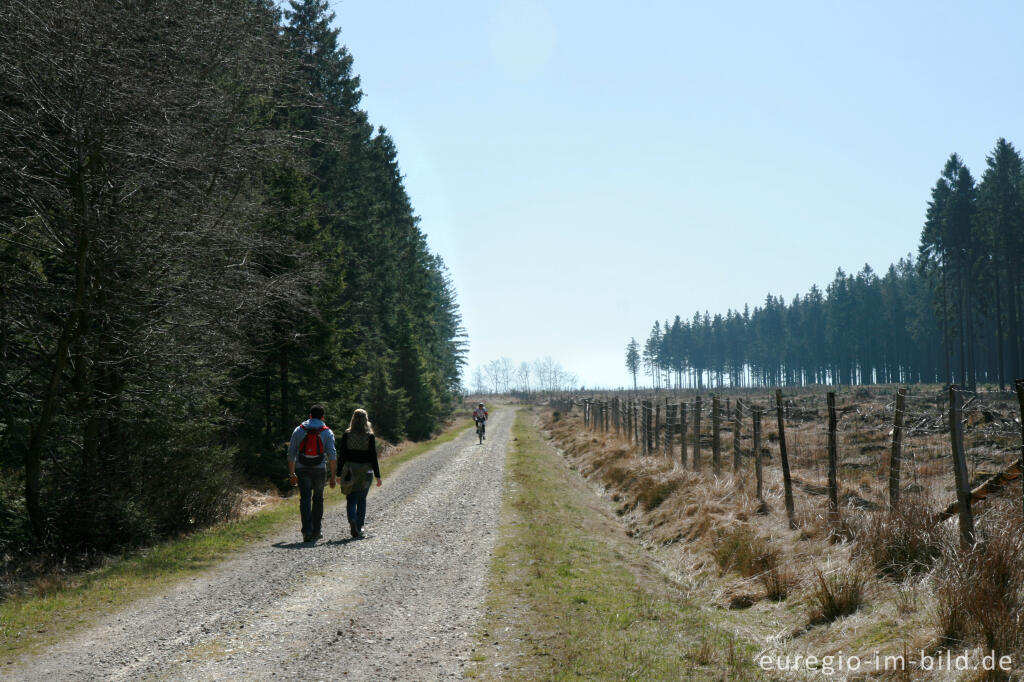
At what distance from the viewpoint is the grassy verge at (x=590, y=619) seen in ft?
18.4

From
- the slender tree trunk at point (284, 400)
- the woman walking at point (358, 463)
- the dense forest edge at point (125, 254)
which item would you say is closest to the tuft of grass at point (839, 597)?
the woman walking at point (358, 463)

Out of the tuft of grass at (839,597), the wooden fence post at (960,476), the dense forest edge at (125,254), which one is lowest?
the tuft of grass at (839,597)

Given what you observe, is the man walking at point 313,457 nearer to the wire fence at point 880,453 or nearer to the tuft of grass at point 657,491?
the tuft of grass at point 657,491

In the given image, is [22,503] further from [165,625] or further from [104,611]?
[165,625]

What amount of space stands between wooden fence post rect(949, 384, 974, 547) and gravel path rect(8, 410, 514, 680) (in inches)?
186

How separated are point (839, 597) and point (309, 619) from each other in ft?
16.5

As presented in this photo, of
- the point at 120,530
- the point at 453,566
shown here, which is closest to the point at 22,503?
the point at 120,530

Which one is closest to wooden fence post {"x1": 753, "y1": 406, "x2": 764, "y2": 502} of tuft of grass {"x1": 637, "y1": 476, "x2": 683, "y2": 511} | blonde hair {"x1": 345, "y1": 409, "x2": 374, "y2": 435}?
tuft of grass {"x1": 637, "y1": 476, "x2": 683, "y2": 511}

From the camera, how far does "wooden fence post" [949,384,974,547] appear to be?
20.8ft

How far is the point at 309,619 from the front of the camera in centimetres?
672

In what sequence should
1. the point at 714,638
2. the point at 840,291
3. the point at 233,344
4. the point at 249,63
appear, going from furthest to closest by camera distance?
the point at 840,291, the point at 249,63, the point at 233,344, the point at 714,638

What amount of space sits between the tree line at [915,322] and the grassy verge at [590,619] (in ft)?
185

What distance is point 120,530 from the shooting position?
10.4 metres

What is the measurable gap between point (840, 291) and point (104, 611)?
11748 cm
